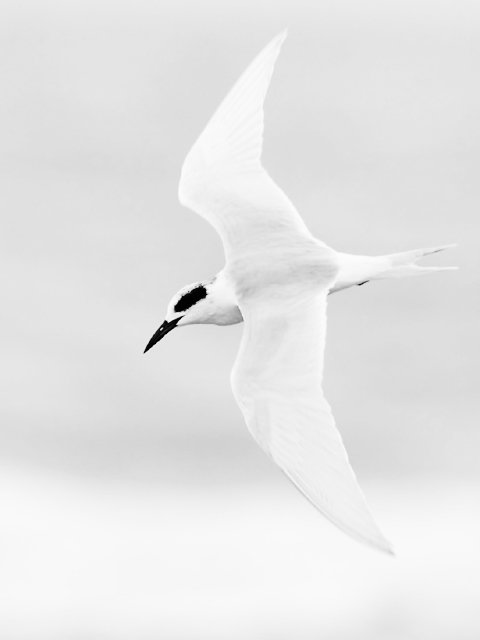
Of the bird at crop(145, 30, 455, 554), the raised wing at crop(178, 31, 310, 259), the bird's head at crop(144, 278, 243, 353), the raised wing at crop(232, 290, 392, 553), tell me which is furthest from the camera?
the raised wing at crop(178, 31, 310, 259)

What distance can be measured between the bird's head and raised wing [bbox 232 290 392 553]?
0.25m

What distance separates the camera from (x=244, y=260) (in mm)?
8398

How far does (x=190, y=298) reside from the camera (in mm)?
8562

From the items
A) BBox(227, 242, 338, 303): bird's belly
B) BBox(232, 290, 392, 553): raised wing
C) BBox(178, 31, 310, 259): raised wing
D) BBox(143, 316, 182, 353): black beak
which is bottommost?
BBox(232, 290, 392, 553): raised wing

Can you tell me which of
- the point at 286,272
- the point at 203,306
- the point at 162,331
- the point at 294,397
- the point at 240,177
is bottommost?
the point at 294,397

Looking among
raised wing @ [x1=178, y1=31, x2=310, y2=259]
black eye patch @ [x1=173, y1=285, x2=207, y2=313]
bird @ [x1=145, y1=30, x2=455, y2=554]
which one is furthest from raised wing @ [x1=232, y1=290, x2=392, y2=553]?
raised wing @ [x1=178, y1=31, x2=310, y2=259]

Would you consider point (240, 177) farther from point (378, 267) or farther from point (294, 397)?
point (294, 397)

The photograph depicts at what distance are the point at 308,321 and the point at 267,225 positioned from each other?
103 centimetres

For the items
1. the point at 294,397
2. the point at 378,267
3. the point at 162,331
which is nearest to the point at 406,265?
the point at 378,267

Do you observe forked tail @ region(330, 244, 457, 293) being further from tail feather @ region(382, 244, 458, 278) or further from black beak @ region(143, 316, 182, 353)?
black beak @ region(143, 316, 182, 353)

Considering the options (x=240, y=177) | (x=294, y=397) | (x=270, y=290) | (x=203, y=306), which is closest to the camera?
(x=294, y=397)

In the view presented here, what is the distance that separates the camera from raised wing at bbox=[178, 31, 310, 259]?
862 cm

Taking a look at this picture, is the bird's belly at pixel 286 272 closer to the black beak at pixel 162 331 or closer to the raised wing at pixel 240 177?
the raised wing at pixel 240 177

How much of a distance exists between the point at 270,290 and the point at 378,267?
2.79 feet
